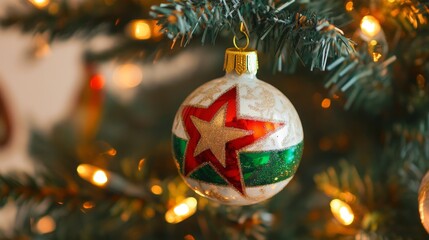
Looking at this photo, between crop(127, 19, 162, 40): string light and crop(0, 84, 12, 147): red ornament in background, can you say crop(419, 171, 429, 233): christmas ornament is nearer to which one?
crop(127, 19, 162, 40): string light

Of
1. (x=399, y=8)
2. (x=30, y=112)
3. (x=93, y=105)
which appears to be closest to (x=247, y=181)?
(x=399, y=8)

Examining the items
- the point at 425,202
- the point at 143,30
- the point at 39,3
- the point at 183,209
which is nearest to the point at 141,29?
the point at 143,30

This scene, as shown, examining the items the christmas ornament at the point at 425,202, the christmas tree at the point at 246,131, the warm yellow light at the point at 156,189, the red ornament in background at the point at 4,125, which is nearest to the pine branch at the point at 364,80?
the christmas tree at the point at 246,131

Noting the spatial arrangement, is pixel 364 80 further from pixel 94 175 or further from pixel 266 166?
pixel 94 175

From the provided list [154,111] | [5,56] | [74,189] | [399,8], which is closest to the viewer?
[399,8]

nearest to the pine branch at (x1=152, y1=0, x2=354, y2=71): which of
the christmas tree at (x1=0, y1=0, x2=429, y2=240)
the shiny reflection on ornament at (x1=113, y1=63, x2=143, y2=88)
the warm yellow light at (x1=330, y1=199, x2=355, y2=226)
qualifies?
the christmas tree at (x1=0, y1=0, x2=429, y2=240)

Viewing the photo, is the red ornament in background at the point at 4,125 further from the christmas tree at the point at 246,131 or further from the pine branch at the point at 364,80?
the pine branch at the point at 364,80

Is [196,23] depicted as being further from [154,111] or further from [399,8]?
[154,111]
